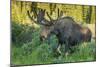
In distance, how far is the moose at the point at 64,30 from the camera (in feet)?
7.02

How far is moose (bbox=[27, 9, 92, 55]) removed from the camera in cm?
214

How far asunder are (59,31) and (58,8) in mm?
241

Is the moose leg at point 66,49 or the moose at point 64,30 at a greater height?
the moose at point 64,30

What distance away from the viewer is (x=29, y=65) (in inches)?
81.9

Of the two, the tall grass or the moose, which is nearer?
the tall grass

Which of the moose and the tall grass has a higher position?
the moose

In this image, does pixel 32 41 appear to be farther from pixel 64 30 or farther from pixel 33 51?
pixel 64 30

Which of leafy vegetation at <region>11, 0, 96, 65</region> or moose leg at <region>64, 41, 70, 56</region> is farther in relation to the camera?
moose leg at <region>64, 41, 70, 56</region>

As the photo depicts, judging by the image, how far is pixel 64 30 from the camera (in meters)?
2.23

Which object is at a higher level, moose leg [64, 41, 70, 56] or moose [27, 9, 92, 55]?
moose [27, 9, 92, 55]

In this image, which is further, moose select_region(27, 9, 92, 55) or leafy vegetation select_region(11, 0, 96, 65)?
moose select_region(27, 9, 92, 55)

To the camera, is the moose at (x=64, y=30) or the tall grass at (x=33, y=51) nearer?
the tall grass at (x=33, y=51)

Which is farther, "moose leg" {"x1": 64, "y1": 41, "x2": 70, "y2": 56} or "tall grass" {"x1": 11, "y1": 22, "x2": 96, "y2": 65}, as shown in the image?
"moose leg" {"x1": 64, "y1": 41, "x2": 70, "y2": 56}
